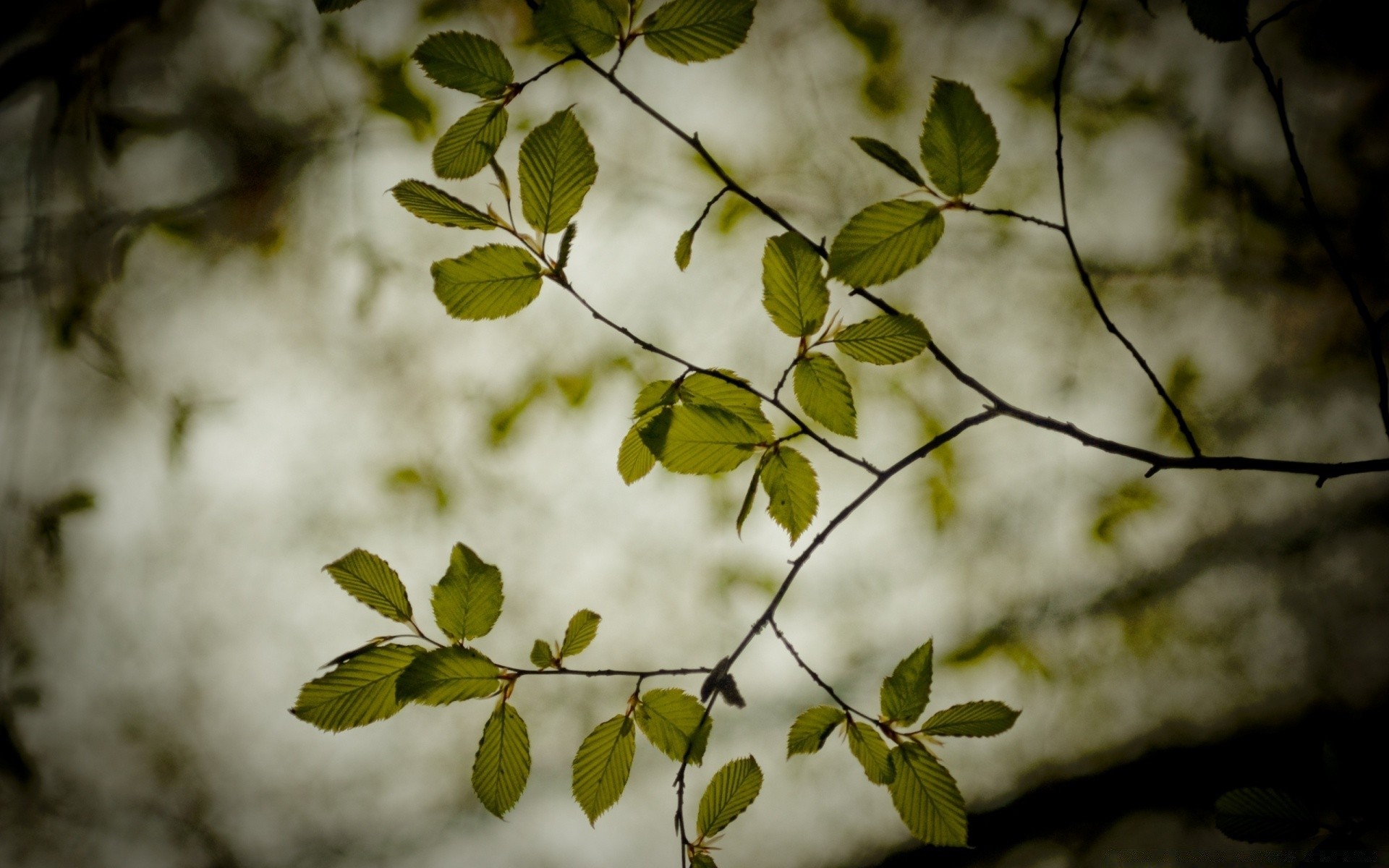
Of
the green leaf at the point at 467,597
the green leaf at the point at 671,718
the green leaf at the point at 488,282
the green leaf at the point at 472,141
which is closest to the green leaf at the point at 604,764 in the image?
the green leaf at the point at 671,718

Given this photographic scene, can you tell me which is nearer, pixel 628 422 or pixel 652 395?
pixel 652 395

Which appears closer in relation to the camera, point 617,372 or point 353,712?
point 353,712

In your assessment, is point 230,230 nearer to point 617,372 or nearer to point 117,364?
point 117,364

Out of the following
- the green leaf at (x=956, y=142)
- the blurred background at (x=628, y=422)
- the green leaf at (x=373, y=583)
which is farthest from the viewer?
the blurred background at (x=628, y=422)

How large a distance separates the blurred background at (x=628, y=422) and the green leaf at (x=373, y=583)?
1.01 ft

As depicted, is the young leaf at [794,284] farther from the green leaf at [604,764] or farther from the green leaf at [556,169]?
the green leaf at [604,764]

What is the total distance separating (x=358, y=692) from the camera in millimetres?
522

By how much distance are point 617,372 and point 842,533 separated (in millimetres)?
362

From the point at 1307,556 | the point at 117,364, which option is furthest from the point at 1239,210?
the point at 117,364

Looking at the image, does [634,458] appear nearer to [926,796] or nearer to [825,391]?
[825,391]

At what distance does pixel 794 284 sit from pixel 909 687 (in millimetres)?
335

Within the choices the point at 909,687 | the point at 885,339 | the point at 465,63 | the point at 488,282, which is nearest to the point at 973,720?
the point at 909,687

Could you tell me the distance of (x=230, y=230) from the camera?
84 cm

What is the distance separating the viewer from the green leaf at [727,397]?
558 mm
